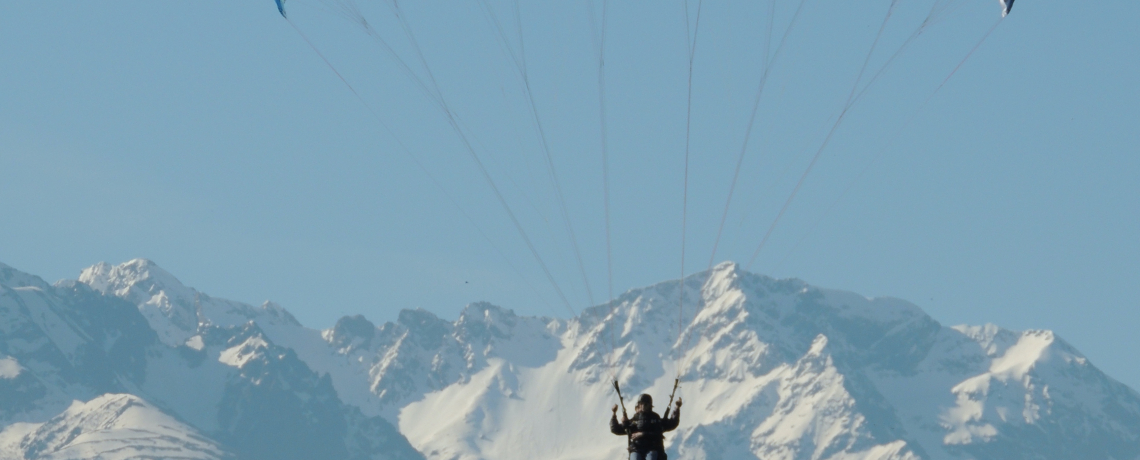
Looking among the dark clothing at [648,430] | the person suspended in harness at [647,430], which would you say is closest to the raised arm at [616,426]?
the person suspended in harness at [647,430]

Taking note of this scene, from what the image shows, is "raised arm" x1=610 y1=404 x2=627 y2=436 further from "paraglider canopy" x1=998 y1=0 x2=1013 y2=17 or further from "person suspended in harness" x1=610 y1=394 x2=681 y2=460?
"paraglider canopy" x1=998 y1=0 x2=1013 y2=17

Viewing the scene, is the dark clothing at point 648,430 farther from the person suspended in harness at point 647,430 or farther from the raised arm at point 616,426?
the raised arm at point 616,426

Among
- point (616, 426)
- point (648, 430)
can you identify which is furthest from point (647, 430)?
point (616, 426)

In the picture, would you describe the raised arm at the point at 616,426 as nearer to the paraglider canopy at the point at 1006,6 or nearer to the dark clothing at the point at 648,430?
the dark clothing at the point at 648,430

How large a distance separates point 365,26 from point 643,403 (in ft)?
35.6

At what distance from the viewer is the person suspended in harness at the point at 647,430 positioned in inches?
1315

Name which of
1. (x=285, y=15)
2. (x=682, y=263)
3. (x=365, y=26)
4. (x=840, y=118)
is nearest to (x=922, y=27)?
(x=840, y=118)

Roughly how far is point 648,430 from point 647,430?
0.8 inches

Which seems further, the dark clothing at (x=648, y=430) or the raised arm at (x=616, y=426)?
the raised arm at (x=616, y=426)

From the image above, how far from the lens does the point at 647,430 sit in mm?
33656

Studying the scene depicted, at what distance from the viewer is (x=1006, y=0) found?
35.4m

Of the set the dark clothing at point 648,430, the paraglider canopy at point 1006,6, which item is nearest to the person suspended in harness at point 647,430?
the dark clothing at point 648,430

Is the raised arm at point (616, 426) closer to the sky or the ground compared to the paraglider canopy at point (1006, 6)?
closer to the ground

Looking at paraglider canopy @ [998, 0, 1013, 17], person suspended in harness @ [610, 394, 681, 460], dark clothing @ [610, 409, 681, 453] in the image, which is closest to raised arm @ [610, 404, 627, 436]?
person suspended in harness @ [610, 394, 681, 460]
